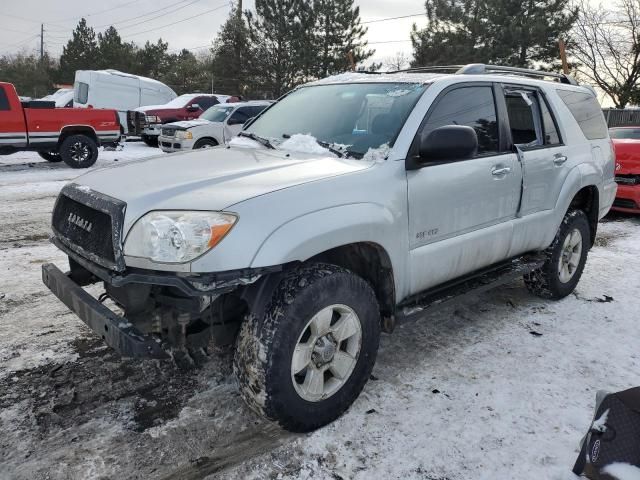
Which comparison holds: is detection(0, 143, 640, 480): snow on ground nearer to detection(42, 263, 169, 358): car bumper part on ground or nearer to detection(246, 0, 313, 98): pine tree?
detection(42, 263, 169, 358): car bumper part on ground

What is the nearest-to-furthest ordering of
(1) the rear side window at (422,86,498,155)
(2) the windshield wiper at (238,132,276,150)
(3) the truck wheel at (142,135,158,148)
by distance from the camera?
1. (1) the rear side window at (422,86,498,155)
2. (2) the windshield wiper at (238,132,276,150)
3. (3) the truck wheel at (142,135,158,148)

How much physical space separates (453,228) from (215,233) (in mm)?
1666

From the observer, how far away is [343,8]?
110ft

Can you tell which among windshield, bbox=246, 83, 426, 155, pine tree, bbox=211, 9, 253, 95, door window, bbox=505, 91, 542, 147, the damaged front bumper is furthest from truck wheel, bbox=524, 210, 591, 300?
pine tree, bbox=211, 9, 253, 95

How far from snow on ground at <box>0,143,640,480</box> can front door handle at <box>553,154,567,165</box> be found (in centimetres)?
127

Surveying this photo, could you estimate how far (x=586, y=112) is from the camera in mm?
4984

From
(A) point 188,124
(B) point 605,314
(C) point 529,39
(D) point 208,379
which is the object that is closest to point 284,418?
(D) point 208,379

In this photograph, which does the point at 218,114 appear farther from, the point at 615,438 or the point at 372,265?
the point at 615,438

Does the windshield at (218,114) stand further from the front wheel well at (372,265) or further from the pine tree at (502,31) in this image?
the pine tree at (502,31)

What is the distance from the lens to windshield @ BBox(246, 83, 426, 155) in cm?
325

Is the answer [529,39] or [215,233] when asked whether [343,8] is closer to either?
[529,39]

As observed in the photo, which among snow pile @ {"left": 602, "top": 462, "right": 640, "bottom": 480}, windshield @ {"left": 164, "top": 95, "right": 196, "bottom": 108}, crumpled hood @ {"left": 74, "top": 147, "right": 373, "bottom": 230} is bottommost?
snow pile @ {"left": 602, "top": 462, "right": 640, "bottom": 480}

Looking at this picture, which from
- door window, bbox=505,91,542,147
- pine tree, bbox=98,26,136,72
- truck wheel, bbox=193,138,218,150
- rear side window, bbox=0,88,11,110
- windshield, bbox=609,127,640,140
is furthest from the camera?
pine tree, bbox=98,26,136,72

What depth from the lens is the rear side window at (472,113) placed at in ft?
11.2
